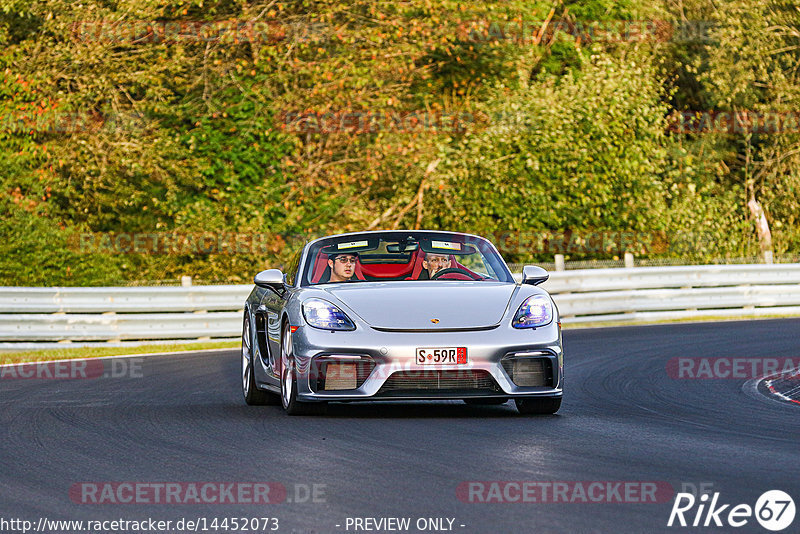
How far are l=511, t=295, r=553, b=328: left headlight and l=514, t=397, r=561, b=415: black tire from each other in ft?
1.84

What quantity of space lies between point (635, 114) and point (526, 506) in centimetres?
2334

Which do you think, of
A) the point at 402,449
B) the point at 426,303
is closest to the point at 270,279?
the point at 426,303

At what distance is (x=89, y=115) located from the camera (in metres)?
28.9

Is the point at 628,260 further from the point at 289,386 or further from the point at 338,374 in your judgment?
the point at 338,374

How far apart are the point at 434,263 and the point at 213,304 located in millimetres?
9788

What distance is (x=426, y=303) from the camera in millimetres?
9641

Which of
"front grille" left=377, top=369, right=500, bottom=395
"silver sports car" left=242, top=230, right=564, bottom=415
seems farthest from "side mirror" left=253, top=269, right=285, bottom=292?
"front grille" left=377, top=369, right=500, bottom=395

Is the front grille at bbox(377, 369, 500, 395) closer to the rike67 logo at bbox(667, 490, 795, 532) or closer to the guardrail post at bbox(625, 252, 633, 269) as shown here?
the rike67 logo at bbox(667, 490, 795, 532)

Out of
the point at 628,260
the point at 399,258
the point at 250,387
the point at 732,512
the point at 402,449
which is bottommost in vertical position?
the point at 628,260

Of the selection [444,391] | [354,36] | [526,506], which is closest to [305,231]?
[354,36]

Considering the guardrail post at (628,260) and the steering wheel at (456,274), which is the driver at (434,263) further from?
the guardrail post at (628,260)

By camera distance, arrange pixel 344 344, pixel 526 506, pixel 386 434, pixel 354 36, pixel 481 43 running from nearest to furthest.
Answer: pixel 526 506 < pixel 386 434 < pixel 344 344 < pixel 354 36 < pixel 481 43

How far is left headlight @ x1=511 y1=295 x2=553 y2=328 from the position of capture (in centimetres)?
968

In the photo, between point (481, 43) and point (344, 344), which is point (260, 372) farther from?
point (481, 43)
